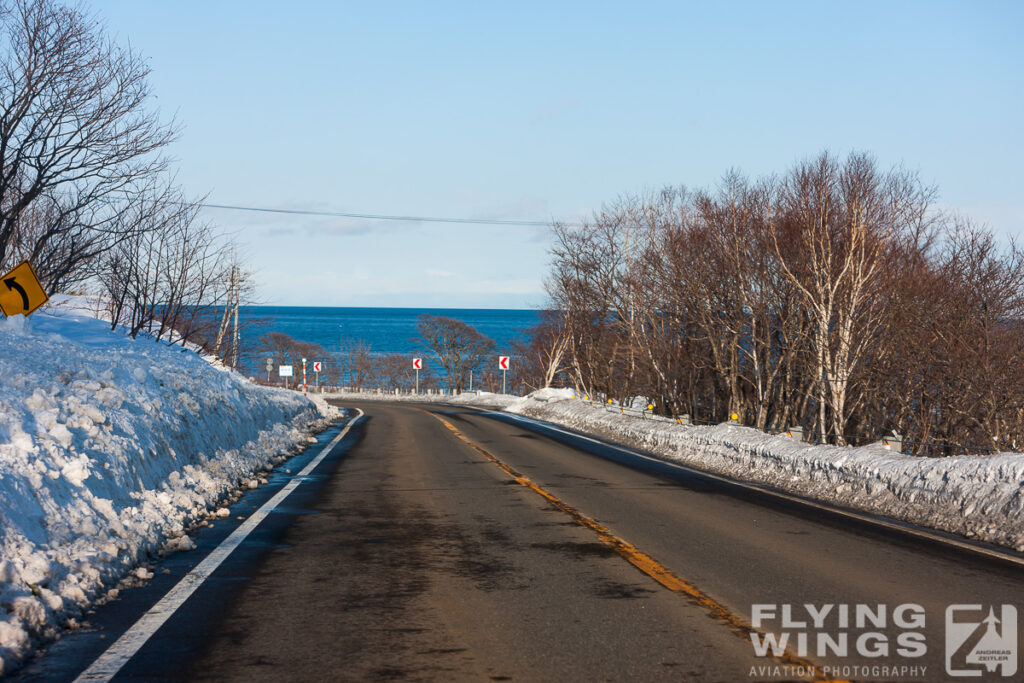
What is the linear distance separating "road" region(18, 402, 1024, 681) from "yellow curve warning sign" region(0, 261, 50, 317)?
179 inches

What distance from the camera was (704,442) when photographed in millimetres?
21438

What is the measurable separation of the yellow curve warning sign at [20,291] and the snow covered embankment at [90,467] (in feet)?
2.52

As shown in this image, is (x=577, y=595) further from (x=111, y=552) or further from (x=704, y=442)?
(x=704, y=442)

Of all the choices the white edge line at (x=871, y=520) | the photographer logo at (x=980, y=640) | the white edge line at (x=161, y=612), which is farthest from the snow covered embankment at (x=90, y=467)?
the white edge line at (x=871, y=520)

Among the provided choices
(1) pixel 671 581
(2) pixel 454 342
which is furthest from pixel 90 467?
(2) pixel 454 342

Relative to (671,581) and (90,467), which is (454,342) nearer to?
(90,467)

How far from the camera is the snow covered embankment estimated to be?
6531 mm

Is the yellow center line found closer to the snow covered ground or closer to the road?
the road

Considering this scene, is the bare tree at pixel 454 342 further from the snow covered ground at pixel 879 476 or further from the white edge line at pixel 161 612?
the white edge line at pixel 161 612

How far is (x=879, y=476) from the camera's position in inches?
524

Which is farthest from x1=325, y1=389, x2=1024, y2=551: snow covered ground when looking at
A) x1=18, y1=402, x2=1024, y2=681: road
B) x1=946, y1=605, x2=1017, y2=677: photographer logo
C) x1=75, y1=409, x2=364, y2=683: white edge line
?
x1=75, y1=409, x2=364, y2=683: white edge line

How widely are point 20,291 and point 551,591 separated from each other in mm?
8704

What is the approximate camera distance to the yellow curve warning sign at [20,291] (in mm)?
11828

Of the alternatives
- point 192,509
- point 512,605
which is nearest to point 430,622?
point 512,605
